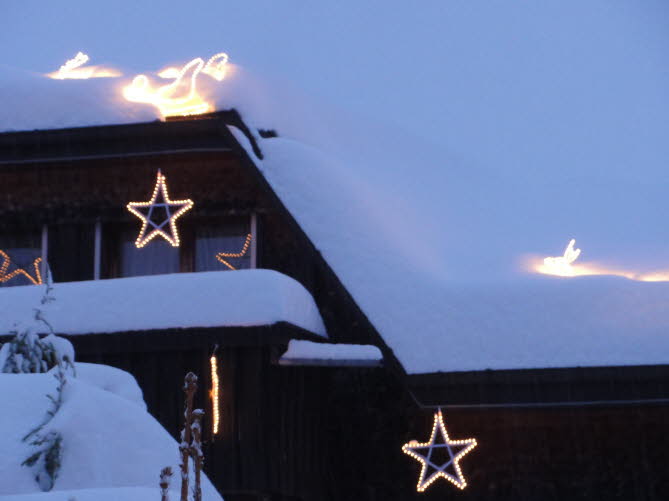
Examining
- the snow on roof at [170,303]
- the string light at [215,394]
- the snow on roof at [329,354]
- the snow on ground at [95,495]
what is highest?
the snow on roof at [170,303]

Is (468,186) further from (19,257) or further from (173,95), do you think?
(19,257)

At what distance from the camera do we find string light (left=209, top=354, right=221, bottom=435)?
10125 mm

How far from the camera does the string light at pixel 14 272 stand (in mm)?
12000

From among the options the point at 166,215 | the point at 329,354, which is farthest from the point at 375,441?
the point at 166,215

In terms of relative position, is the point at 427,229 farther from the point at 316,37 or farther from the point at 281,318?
the point at 316,37

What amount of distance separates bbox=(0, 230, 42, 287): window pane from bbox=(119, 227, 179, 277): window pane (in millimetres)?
997

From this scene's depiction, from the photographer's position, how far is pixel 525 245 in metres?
11.9

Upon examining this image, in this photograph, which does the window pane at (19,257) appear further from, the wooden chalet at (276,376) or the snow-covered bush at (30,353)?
the snow-covered bush at (30,353)

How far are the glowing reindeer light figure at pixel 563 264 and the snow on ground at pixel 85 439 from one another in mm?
6733

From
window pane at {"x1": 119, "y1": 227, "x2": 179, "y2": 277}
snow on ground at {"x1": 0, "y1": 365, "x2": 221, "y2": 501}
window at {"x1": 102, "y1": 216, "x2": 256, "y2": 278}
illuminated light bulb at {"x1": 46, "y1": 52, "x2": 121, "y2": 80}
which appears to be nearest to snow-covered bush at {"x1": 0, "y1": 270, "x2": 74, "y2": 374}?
snow on ground at {"x1": 0, "y1": 365, "x2": 221, "y2": 501}

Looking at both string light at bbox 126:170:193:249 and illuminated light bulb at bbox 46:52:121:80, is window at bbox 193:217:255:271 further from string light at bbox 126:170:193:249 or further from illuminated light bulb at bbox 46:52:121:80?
illuminated light bulb at bbox 46:52:121:80

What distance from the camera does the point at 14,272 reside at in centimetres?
1214

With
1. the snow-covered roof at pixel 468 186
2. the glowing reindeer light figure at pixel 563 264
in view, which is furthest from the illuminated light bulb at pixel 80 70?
the glowing reindeer light figure at pixel 563 264

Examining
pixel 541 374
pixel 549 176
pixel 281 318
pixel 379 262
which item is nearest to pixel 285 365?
pixel 281 318
